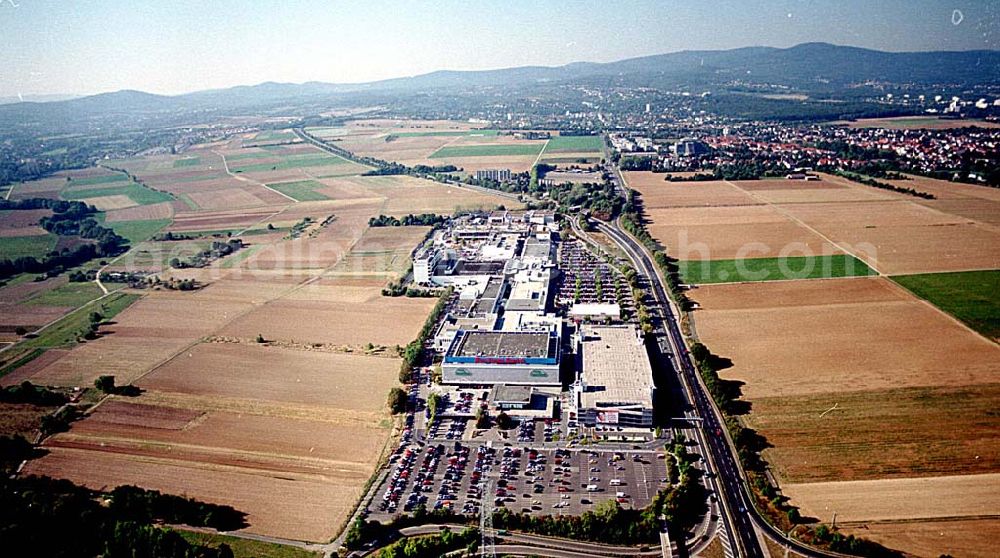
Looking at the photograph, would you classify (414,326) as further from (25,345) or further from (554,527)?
(25,345)

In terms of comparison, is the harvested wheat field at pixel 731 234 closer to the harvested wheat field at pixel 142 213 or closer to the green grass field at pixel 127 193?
the harvested wheat field at pixel 142 213

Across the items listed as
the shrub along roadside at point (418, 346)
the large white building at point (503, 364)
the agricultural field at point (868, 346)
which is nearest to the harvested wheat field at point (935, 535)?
the agricultural field at point (868, 346)

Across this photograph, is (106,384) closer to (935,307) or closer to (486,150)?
(935,307)

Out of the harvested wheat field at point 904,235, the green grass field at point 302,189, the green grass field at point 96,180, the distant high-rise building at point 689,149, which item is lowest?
the harvested wheat field at point 904,235

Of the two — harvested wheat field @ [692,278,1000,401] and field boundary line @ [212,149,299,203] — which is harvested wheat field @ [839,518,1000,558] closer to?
harvested wheat field @ [692,278,1000,401]

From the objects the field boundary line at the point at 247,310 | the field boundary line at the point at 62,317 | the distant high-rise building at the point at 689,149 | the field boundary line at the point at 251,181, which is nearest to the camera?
the field boundary line at the point at 247,310

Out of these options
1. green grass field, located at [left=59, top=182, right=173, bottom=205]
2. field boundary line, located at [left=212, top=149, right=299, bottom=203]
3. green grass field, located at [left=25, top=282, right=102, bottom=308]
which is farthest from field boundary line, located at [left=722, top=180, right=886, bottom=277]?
green grass field, located at [left=59, top=182, right=173, bottom=205]
